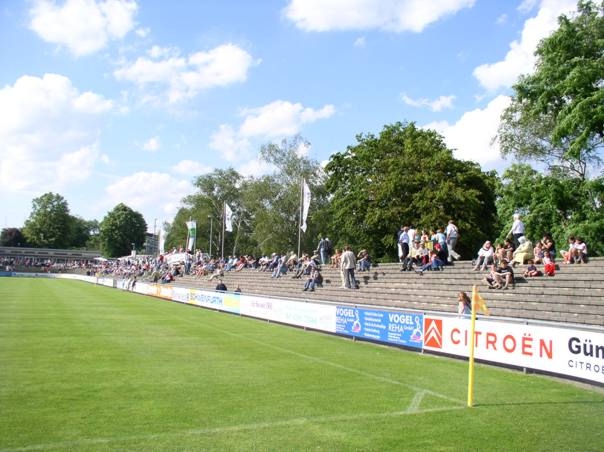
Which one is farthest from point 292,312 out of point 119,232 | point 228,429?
point 119,232

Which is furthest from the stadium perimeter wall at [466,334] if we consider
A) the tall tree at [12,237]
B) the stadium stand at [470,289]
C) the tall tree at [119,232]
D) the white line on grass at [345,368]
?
the tall tree at [12,237]

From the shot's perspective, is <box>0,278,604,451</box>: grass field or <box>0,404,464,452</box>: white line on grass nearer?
<box>0,404,464,452</box>: white line on grass

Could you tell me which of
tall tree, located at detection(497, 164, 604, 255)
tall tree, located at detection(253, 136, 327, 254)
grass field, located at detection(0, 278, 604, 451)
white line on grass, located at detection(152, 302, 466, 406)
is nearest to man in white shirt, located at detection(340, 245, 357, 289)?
white line on grass, located at detection(152, 302, 466, 406)

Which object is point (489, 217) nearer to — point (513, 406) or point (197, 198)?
point (513, 406)

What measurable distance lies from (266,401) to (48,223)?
14925 centimetres

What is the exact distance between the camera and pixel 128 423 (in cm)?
730

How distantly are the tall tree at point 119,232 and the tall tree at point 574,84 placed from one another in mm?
126667

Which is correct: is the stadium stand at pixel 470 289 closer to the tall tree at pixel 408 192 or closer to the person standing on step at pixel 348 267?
the person standing on step at pixel 348 267

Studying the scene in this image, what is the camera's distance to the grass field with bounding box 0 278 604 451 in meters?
6.84

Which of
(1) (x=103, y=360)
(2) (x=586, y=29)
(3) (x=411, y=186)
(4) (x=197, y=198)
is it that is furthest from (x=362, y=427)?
(4) (x=197, y=198)

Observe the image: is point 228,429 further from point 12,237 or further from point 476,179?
point 12,237

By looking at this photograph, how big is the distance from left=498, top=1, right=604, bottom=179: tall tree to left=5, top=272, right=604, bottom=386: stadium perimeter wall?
17.6 metres

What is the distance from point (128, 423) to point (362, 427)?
3.15 meters

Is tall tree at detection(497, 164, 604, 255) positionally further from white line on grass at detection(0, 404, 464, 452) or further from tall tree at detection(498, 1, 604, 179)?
white line on grass at detection(0, 404, 464, 452)
